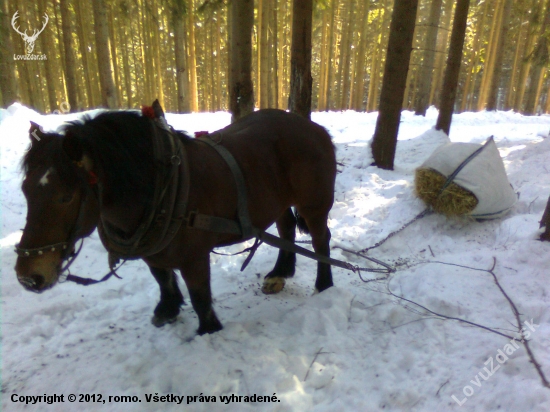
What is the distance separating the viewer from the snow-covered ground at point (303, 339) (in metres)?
1.82

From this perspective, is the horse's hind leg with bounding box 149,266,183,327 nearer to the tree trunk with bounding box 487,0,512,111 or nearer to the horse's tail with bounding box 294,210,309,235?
the horse's tail with bounding box 294,210,309,235

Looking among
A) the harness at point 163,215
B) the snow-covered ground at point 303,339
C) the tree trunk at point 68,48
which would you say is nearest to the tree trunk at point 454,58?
the snow-covered ground at point 303,339

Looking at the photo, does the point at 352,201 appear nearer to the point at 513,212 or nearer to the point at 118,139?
the point at 513,212

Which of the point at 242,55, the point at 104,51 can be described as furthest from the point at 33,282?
the point at 104,51

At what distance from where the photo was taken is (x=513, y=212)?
159 inches

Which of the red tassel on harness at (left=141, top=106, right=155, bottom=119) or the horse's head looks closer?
the horse's head

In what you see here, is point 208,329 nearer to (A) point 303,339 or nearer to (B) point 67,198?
(A) point 303,339

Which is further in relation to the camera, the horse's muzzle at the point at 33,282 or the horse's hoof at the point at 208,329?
the horse's hoof at the point at 208,329

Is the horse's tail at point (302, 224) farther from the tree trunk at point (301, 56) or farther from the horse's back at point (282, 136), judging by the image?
the tree trunk at point (301, 56)

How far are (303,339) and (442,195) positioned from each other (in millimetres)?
2731

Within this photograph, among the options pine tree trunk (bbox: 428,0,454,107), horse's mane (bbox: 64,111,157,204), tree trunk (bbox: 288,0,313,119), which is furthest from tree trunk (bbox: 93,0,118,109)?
pine tree trunk (bbox: 428,0,454,107)

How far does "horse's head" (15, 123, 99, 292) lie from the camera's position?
4.94 ft

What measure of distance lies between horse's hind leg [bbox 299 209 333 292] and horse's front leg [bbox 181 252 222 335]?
3.51 ft

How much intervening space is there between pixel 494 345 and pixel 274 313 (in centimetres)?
152
